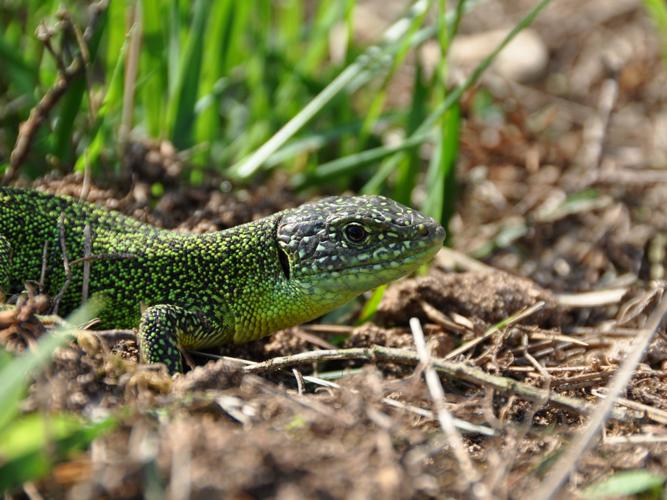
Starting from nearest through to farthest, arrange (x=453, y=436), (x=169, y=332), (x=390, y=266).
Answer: (x=453, y=436), (x=169, y=332), (x=390, y=266)

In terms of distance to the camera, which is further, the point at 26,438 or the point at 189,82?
the point at 189,82

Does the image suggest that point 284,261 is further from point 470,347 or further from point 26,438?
point 26,438

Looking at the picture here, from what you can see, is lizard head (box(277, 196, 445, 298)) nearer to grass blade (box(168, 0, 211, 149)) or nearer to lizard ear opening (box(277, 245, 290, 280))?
lizard ear opening (box(277, 245, 290, 280))

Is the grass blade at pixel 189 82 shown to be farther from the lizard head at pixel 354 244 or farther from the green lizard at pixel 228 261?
the lizard head at pixel 354 244

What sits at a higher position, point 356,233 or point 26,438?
point 26,438

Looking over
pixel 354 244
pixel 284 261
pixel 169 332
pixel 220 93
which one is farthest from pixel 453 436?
pixel 220 93

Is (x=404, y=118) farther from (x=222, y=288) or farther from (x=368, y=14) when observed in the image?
(x=368, y=14)

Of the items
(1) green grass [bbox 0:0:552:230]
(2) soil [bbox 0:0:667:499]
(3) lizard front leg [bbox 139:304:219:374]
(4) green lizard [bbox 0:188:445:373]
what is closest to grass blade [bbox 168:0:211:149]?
(1) green grass [bbox 0:0:552:230]

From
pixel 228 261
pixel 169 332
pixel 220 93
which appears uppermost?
pixel 220 93
